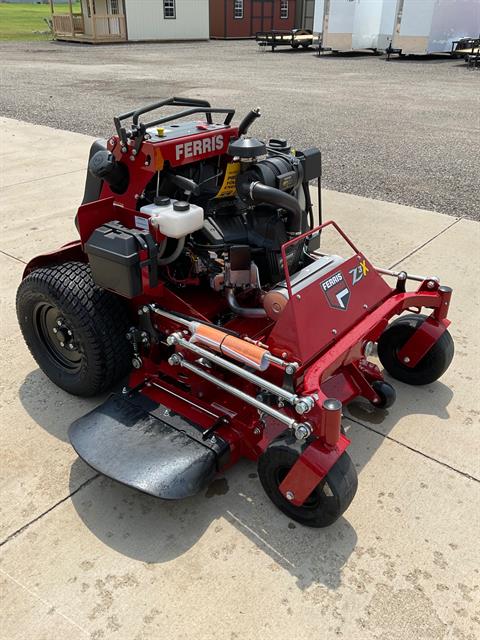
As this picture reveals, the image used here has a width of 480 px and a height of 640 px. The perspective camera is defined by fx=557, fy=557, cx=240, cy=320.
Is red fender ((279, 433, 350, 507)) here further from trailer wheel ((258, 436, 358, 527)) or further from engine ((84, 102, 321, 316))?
engine ((84, 102, 321, 316))

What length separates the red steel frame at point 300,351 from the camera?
2.33m

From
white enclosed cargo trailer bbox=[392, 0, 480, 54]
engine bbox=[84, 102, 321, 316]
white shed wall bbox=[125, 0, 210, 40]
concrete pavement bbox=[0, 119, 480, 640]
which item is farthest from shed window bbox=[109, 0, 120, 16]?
concrete pavement bbox=[0, 119, 480, 640]

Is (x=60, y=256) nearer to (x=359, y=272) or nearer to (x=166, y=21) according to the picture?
(x=359, y=272)

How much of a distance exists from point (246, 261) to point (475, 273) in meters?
2.80

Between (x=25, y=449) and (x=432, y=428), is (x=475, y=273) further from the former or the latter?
(x=25, y=449)

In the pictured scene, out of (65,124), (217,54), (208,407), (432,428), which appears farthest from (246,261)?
(217,54)

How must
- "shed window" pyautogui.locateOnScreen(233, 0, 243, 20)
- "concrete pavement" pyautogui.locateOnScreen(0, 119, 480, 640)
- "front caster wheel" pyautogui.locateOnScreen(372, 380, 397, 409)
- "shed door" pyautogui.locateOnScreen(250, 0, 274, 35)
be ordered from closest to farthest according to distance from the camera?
"concrete pavement" pyautogui.locateOnScreen(0, 119, 480, 640) → "front caster wheel" pyautogui.locateOnScreen(372, 380, 397, 409) → "shed window" pyautogui.locateOnScreen(233, 0, 243, 20) → "shed door" pyautogui.locateOnScreen(250, 0, 274, 35)

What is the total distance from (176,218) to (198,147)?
56cm

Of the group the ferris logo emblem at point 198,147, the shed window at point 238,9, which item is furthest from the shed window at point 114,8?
the ferris logo emblem at point 198,147

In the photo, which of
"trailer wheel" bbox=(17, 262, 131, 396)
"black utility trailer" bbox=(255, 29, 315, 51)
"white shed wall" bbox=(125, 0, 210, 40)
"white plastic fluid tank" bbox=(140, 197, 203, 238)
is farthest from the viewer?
"white shed wall" bbox=(125, 0, 210, 40)

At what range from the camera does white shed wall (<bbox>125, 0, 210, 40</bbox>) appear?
30719 millimetres

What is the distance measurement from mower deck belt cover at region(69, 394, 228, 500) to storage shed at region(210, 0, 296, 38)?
127 feet

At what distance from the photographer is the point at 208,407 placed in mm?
2840

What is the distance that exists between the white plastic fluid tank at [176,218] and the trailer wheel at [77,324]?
0.54 m
